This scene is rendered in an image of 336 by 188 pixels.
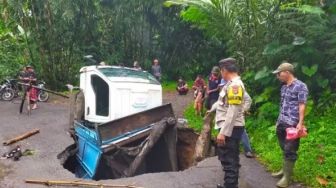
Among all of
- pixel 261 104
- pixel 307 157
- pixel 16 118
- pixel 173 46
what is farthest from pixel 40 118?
pixel 173 46

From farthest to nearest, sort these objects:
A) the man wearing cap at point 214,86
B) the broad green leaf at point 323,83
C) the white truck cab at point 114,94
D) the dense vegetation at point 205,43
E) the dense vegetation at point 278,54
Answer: the white truck cab at point 114,94
the man wearing cap at point 214,86
the broad green leaf at point 323,83
the dense vegetation at point 205,43
the dense vegetation at point 278,54

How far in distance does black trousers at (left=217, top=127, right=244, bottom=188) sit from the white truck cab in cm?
536

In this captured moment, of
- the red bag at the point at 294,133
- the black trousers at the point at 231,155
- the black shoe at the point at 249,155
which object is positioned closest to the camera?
the black trousers at the point at 231,155

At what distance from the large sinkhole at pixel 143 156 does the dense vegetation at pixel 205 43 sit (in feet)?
2.95

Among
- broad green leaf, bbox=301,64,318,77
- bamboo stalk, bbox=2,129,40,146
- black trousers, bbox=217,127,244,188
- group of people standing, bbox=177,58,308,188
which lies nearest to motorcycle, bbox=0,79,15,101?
bamboo stalk, bbox=2,129,40,146

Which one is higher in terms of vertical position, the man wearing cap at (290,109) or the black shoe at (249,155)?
the man wearing cap at (290,109)

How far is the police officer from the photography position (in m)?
6.62

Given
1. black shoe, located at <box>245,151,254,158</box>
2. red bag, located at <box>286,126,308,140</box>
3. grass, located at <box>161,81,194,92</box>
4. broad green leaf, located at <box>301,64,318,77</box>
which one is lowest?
grass, located at <box>161,81,194,92</box>

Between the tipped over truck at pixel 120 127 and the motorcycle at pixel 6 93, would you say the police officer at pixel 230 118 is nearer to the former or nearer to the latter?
the tipped over truck at pixel 120 127

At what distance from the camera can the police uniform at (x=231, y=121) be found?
661 centimetres

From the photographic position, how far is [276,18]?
11289mm

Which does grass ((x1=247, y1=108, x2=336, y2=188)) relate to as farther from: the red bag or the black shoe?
the red bag

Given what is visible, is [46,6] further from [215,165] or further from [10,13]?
[215,165]

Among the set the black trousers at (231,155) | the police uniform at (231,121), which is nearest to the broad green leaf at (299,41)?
the police uniform at (231,121)
